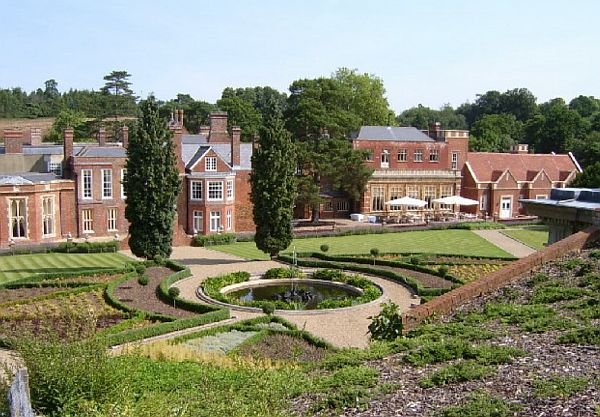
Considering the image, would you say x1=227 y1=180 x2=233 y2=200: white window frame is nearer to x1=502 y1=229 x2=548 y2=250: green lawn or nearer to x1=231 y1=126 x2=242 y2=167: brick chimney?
x1=231 y1=126 x2=242 y2=167: brick chimney

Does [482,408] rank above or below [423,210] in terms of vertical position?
above

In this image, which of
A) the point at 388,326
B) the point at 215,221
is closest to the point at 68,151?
the point at 215,221

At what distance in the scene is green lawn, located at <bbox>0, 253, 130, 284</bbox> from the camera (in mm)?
29781

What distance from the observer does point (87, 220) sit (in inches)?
1652

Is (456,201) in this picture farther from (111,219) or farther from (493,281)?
(493,281)

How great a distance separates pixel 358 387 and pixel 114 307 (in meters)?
16.1

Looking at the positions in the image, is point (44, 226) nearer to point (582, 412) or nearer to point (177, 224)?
point (177, 224)

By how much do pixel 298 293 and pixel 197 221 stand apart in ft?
61.2

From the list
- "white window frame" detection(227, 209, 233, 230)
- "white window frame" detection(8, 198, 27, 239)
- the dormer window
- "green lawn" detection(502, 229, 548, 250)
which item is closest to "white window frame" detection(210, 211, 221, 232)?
"white window frame" detection(227, 209, 233, 230)

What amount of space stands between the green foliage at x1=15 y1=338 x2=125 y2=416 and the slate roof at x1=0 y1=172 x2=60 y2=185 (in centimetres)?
3041

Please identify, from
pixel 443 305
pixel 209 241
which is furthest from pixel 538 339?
pixel 209 241

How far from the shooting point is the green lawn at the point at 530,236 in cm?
4078

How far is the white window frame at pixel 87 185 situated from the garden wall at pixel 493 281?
109 ft

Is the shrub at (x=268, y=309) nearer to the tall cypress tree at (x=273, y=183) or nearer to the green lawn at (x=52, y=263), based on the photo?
the tall cypress tree at (x=273, y=183)
